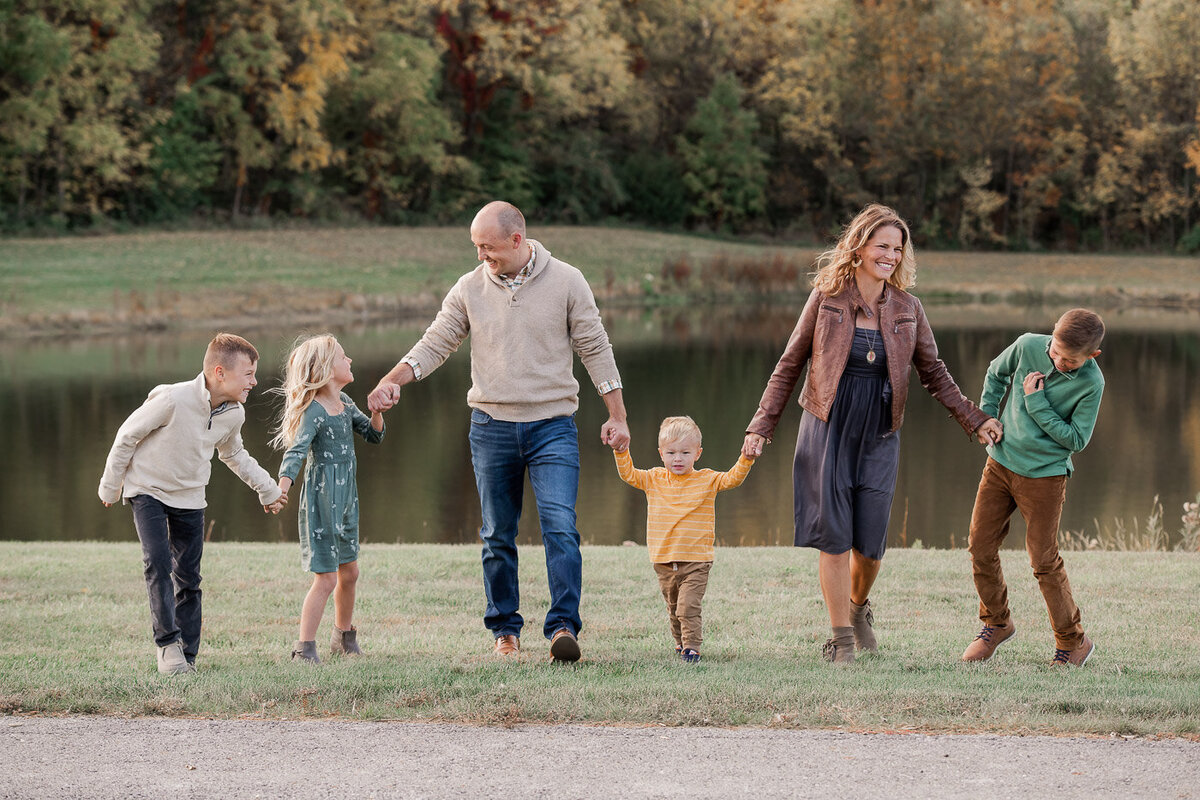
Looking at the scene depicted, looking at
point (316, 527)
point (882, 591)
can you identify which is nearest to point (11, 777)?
point (316, 527)

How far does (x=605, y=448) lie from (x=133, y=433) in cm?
1202

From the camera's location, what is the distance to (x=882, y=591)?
780 centimetres

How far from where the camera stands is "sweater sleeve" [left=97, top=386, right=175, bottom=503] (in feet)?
18.1

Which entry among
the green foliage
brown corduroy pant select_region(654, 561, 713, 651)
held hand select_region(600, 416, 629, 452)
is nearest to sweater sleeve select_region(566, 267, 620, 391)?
held hand select_region(600, 416, 629, 452)

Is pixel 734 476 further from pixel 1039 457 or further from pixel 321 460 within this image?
pixel 321 460

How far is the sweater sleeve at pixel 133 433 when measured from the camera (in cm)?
551

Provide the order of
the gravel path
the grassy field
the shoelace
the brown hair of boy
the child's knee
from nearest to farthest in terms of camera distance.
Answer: the gravel path < the brown hair of boy < the child's knee < the shoelace < the grassy field

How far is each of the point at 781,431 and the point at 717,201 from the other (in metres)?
37.0

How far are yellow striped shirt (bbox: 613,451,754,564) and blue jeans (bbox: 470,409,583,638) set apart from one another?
272mm

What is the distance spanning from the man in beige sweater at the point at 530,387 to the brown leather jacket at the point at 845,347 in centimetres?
80

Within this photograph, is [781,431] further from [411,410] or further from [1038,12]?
[1038,12]

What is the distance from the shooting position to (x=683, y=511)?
232 inches

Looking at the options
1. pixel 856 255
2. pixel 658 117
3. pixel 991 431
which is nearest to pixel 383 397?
pixel 856 255

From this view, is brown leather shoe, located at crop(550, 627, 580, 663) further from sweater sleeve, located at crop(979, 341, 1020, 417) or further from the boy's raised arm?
sweater sleeve, located at crop(979, 341, 1020, 417)
